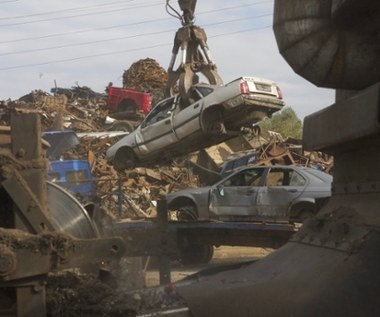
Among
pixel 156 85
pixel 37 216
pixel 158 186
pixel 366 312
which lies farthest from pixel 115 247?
pixel 156 85

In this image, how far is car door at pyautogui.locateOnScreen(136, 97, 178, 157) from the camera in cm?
2002

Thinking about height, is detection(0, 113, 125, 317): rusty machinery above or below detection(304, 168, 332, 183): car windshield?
below

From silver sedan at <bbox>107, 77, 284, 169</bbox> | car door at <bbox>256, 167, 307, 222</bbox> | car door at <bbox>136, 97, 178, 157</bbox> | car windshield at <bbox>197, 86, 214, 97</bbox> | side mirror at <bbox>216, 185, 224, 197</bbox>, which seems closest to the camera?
car door at <bbox>256, 167, 307, 222</bbox>

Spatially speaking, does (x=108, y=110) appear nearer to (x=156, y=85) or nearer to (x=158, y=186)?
(x=156, y=85)

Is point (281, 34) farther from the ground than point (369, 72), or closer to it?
farther from the ground

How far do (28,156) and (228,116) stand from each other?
1583cm

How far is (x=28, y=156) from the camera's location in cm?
289

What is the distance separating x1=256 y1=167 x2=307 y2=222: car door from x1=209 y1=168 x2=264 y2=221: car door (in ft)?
0.61

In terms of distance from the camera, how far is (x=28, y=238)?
9.02 ft

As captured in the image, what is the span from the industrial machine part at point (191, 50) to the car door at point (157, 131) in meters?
A: 1.03

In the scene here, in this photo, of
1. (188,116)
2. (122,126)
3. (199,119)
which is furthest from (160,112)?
(122,126)

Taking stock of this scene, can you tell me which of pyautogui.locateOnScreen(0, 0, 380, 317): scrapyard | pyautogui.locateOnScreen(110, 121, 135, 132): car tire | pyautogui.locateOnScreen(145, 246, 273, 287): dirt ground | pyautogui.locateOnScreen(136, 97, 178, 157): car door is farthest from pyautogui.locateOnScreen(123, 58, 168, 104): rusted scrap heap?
pyautogui.locateOnScreen(0, 0, 380, 317): scrapyard

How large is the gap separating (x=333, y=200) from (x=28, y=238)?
134cm

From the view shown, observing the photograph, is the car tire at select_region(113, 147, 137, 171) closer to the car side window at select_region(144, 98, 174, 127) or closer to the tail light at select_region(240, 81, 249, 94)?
the car side window at select_region(144, 98, 174, 127)
